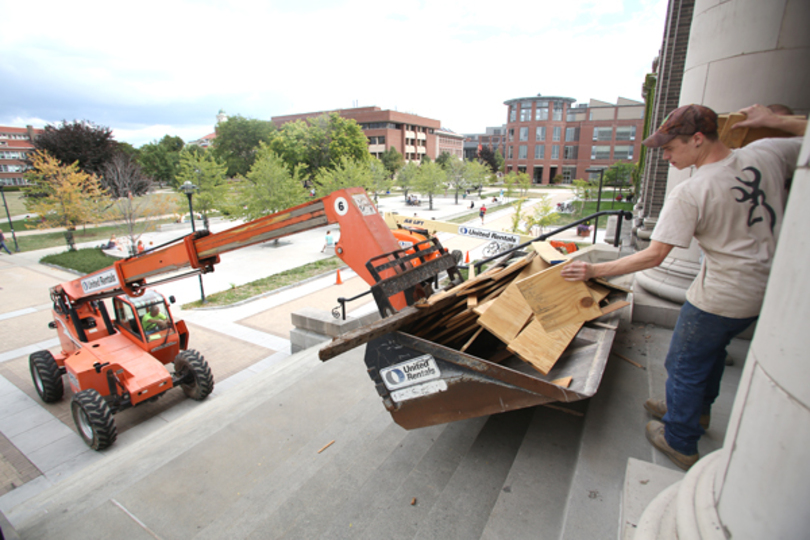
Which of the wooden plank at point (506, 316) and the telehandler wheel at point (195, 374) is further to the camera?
the telehandler wheel at point (195, 374)

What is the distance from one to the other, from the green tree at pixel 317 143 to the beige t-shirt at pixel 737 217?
47.8m

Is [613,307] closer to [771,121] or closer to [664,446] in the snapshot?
[664,446]

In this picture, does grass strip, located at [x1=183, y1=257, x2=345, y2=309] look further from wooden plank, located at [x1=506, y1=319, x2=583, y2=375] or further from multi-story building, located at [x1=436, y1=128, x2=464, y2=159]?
multi-story building, located at [x1=436, y1=128, x2=464, y2=159]

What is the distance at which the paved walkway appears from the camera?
6.52 metres

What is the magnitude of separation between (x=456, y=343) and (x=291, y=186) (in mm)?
25778

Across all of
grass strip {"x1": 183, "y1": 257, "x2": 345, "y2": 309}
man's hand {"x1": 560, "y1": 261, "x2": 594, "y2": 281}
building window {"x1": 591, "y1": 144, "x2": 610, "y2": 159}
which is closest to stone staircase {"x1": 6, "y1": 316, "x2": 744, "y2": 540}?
man's hand {"x1": 560, "y1": 261, "x2": 594, "y2": 281}

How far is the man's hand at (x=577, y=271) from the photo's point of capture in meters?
2.95

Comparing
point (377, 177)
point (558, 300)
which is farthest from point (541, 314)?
point (377, 177)

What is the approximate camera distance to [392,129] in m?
76.0

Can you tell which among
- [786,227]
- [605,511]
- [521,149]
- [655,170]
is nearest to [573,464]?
[605,511]

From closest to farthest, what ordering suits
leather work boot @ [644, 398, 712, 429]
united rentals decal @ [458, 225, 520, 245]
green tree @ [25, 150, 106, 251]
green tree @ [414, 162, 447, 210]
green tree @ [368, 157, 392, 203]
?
leather work boot @ [644, 398, 712, 429] < united rentals decal @ [458, 225, 520, 245] < green tree @ [25, 150, 106, 251] < green tree @ [368, 157, 392, 203] < green tree @ [414, 162, 447, 210]

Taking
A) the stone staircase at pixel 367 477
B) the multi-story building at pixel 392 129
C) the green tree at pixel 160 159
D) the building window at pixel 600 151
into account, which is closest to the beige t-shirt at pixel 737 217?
the stone staircase at pixel 367 477

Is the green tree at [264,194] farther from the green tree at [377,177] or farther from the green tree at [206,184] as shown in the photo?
the green tree at [377,177]

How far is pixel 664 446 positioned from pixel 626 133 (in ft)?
244
